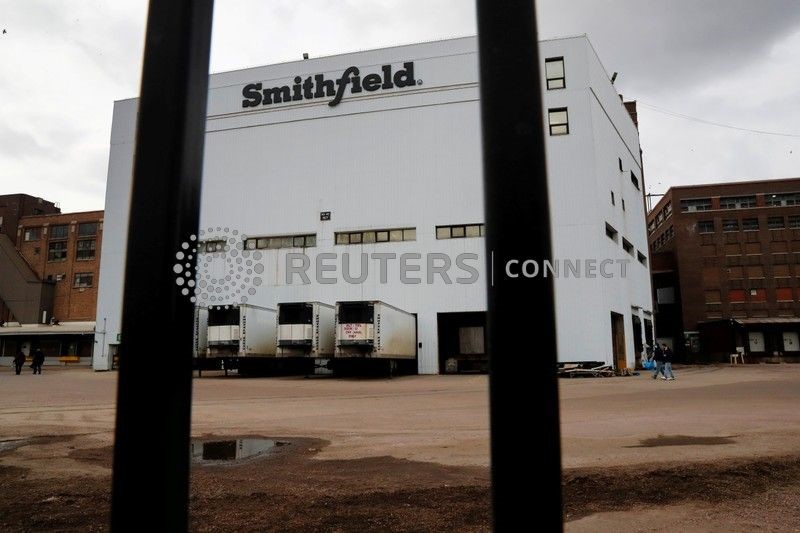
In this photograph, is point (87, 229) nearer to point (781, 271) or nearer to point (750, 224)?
point (750, 224)

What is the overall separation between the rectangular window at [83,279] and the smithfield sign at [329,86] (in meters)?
45.8

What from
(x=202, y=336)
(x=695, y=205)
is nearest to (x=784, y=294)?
(x=695, y=205)

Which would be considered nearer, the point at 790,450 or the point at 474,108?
the point at 790,450

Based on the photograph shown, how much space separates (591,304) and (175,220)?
103ft

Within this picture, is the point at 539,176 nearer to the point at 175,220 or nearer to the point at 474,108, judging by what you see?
the point at 175,220

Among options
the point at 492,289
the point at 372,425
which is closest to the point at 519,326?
the point at 492,289

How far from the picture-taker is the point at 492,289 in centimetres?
111

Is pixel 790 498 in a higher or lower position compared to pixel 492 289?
lower

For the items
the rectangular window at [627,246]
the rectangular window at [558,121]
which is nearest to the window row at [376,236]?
the rectangular window at [558,121]

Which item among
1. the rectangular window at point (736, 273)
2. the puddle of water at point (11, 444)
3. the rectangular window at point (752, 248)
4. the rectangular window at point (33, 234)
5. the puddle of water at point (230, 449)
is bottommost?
the puddle of water at point (230, 449)

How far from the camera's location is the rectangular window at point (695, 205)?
64125 millimetres

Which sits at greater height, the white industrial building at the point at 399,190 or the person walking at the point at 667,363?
the white industrial building at the point at 399,190

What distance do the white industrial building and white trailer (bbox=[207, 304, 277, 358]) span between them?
98.4 inches

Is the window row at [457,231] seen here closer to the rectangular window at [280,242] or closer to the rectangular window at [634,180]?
the rectangular window at [280,242]
